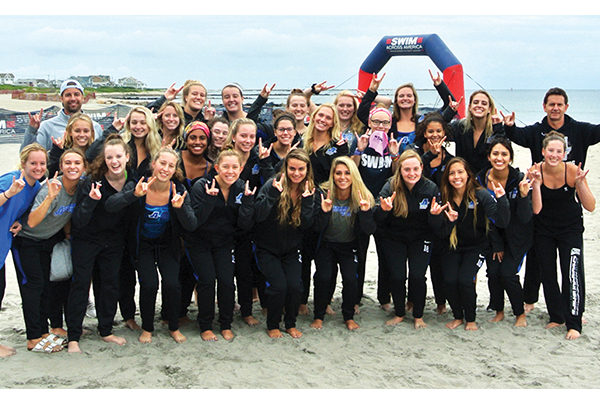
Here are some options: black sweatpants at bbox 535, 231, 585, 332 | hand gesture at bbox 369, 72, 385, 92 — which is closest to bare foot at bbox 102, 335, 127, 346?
hand gesture at bbox 369, 72, 385, 92

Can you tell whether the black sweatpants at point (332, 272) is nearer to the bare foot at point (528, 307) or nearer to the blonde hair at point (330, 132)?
the blonde hair at point (330, 132)

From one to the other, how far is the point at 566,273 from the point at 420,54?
1193cm

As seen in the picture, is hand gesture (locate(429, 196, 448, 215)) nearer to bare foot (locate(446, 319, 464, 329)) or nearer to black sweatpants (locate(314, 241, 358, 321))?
black sweatpants (locate(314, 241, 358, 321))

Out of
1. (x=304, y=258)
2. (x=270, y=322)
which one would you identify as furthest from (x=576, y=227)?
(x=270, y=322)

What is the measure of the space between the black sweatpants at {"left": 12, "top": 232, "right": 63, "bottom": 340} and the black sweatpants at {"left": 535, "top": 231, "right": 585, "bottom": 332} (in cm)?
442

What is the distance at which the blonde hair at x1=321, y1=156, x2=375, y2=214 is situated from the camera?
5.00 metres

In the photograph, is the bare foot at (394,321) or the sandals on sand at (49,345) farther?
the bare foot at (394,321)

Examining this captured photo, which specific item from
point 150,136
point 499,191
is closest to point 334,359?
point 499,191

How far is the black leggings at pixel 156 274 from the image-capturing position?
474 cm

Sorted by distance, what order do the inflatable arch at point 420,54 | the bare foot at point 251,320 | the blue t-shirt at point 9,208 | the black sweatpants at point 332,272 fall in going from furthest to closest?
the inflatable arch at point 420,54, the bare foot at point 251,320, the black sweatpants at point 332,272, the blue t-shirt at point 9,208

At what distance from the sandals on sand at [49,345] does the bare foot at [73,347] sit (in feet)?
0.23

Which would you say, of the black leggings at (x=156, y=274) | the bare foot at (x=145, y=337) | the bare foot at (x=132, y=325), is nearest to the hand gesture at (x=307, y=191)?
the black leggings at (x=156, y=274)

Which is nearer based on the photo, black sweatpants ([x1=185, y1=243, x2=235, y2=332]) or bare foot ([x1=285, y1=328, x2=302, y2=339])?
black sweatpants ([x1=185, y1=243, x2=235, y2=332])

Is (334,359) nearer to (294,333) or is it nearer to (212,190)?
(294,333)
